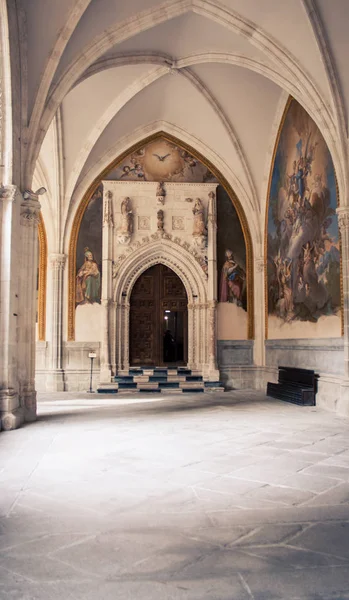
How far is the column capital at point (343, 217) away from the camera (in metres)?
10.4

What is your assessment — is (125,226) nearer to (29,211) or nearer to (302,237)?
(302,237)

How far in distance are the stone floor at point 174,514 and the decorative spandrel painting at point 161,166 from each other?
10.3 m

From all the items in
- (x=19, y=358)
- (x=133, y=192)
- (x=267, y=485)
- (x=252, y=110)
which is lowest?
(x=267, y=485)

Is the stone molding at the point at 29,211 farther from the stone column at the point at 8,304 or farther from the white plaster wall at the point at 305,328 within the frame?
the white plaster wall at the point at 305,328

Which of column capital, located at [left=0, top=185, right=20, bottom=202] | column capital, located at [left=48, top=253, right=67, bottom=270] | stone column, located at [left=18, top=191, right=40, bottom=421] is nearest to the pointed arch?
column capital, located at [left=48, top=253, right=67, bottom=270]

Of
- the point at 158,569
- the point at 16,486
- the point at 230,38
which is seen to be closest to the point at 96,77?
the point at 230,38

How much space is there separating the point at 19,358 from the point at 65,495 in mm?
4871

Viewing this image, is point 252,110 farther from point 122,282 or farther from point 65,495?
point 65,495

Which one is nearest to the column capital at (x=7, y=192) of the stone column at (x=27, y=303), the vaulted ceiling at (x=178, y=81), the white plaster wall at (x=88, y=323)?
the stone column at (x=27, y=303)

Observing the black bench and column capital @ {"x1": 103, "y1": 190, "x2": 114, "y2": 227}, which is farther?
column capital @ {"x1": 103, "y1": 190, "x2": 114, "y2": 227}

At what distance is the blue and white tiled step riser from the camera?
50.8 ft

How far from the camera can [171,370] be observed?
16.3 meters

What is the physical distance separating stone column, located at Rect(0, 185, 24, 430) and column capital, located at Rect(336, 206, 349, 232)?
238 inches

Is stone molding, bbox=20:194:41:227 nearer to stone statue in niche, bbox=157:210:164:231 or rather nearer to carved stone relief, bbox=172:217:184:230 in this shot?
stone statue in niche, bbox=157:210:164:231
